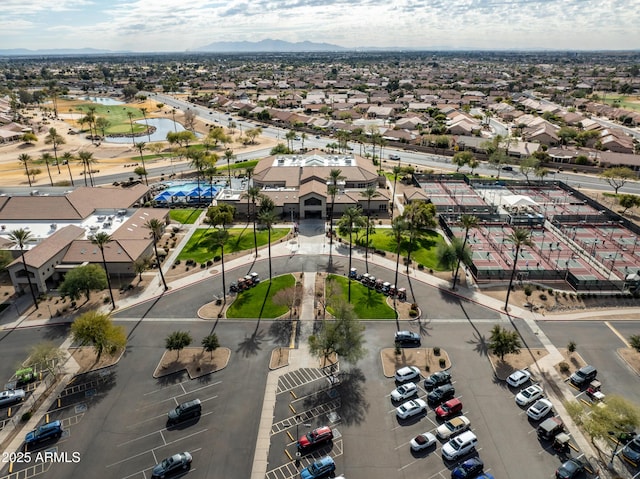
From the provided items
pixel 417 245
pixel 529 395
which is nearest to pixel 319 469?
pixel 529 395

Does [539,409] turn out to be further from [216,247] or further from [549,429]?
[216,247]

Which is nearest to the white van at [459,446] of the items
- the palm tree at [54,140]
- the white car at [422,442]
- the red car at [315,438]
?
the white car at [422,442]

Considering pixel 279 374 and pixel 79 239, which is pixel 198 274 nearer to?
pixel 79 239

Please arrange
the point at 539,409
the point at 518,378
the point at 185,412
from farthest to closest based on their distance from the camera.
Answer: the point at 518,378 → the point at 539,409 → the point at 185,412

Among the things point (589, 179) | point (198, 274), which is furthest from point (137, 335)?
point (589, 179)

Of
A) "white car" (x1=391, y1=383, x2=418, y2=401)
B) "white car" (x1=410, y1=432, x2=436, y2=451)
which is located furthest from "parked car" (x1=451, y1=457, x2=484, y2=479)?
"white car" (x1=391, y1=383, x2=418, y2=401)

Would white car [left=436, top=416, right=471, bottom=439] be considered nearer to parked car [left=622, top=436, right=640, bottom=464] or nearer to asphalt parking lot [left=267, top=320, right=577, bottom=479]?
asphalt parking lot [left=267, top=320, right=577, bottom=479]

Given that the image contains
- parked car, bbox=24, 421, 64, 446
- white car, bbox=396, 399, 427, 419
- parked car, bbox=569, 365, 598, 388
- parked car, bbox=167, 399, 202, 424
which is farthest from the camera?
parked car, bbox=569, 365, 598, 388
